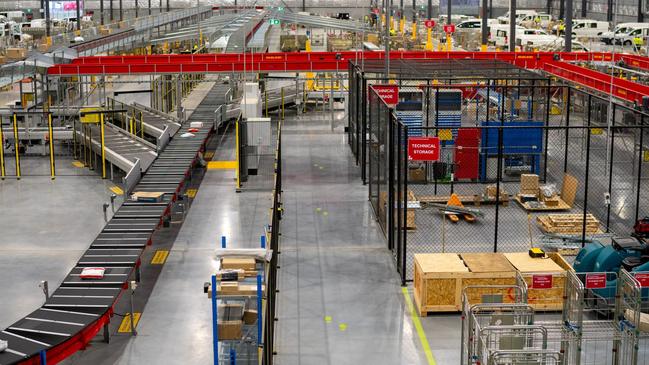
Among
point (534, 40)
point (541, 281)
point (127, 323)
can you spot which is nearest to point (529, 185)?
point (541, 281)

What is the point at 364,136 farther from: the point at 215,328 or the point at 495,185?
the point at 215,328

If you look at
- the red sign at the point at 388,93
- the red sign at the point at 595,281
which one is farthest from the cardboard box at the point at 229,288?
the red sign at the point at 388,93

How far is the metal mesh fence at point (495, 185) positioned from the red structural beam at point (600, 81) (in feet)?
4.59

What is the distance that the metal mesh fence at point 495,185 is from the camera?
16109 mm

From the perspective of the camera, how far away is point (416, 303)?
1362 cm

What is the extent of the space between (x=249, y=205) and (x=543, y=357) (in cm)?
1161

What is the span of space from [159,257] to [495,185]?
8.49m

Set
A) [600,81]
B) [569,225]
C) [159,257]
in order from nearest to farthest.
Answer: [159,257], [569,225], [600,81]

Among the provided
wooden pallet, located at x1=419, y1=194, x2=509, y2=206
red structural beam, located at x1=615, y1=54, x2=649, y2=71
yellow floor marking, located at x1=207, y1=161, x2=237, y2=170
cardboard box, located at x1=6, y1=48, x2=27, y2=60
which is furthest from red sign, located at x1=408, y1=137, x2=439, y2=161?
cardboard box, located at x1=6, y1=48, x2=27, y2=60

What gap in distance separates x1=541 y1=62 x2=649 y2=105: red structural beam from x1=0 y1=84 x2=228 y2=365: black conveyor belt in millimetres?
9931

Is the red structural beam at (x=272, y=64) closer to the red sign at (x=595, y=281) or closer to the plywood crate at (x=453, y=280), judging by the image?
the plywood crate at (x=453, y=280)

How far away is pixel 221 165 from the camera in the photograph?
24.9 metres

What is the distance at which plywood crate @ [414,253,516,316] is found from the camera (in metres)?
13.0

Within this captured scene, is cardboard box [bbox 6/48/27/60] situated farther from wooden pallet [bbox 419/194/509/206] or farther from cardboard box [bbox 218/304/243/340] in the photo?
cardboard box [bbox 218/304/243/340]
